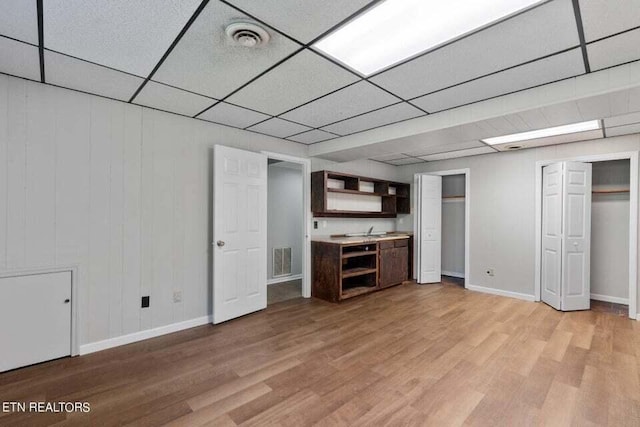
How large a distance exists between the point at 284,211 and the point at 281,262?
1.01 m

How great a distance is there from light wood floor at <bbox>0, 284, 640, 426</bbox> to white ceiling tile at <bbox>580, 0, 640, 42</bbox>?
239cm

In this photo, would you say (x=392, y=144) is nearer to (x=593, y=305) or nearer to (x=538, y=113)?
(x=538, y=113)

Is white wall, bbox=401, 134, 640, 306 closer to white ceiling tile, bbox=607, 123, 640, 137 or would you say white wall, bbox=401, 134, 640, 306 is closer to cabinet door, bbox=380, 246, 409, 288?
white ceiling tile, bbox=607, 123, 640, 137

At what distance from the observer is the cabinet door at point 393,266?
5.03 m

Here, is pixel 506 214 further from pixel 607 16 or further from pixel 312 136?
pixel 607 16

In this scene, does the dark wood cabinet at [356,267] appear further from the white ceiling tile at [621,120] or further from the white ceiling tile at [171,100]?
the white ceiling tile at [621,120]

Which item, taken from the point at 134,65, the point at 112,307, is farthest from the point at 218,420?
the point at 134,65

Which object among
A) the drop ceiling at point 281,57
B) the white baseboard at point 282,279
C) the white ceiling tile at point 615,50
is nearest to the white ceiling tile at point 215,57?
the drop ceiling at point 281,57

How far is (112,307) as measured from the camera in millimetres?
2914

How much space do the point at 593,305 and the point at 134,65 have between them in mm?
6178

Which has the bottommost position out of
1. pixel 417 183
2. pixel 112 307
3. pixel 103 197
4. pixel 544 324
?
pixel 544 324

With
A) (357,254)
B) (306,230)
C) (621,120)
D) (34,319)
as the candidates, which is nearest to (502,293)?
(357,254)

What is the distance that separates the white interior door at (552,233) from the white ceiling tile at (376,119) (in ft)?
8.16

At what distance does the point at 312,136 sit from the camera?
416 cm
